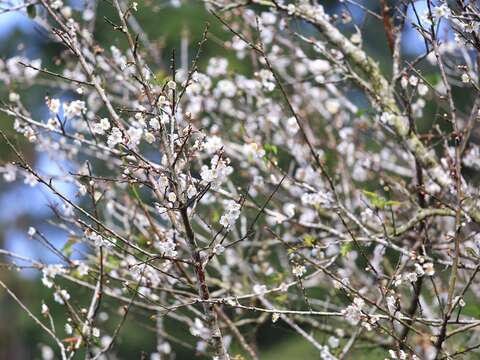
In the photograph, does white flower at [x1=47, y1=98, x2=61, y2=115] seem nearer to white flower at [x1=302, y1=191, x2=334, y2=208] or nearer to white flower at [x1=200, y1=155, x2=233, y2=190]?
white flower at [x1=200, y1=155, x2=233, y2=190]

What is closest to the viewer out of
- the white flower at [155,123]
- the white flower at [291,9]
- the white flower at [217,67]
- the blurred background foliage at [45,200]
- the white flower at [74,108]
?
the white flower at [155,123]

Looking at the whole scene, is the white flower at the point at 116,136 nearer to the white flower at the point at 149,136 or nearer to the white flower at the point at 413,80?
the white flower at the point at 149,136

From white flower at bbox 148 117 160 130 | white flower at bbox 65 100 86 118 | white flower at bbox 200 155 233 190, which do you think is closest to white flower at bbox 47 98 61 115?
white flower at bbox 65 100 86 118

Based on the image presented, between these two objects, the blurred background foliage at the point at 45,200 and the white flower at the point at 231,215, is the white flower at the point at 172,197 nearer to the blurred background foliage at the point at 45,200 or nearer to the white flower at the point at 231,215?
the white flower at the point at 231,215

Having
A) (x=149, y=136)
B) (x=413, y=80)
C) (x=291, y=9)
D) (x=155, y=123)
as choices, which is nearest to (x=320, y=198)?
(x=413, y=80)

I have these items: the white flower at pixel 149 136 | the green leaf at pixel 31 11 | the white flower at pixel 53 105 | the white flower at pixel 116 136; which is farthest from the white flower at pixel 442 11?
the green leaf at pixel 31 11

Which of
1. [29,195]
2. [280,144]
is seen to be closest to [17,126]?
[280,144]

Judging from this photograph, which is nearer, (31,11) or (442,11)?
(442,11)

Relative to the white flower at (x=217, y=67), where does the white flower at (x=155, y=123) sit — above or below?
below

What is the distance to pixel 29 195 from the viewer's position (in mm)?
15867

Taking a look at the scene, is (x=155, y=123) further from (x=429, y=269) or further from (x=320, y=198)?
(x=320, y=198)

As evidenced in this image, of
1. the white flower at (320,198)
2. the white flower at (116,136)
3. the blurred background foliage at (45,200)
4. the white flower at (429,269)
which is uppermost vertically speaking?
the blurred background foliage at (45,200)

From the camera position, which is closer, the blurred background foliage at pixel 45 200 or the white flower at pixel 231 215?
the white flower at pixel 231 215

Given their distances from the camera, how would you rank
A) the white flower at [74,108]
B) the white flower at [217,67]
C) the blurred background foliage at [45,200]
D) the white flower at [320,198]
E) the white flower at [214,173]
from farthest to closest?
the blurred background foliage at [45,200]
the white flower at [217,67]
the white flower at [320,198]
the white flower at [74,108]
the white flower at [214,173]
